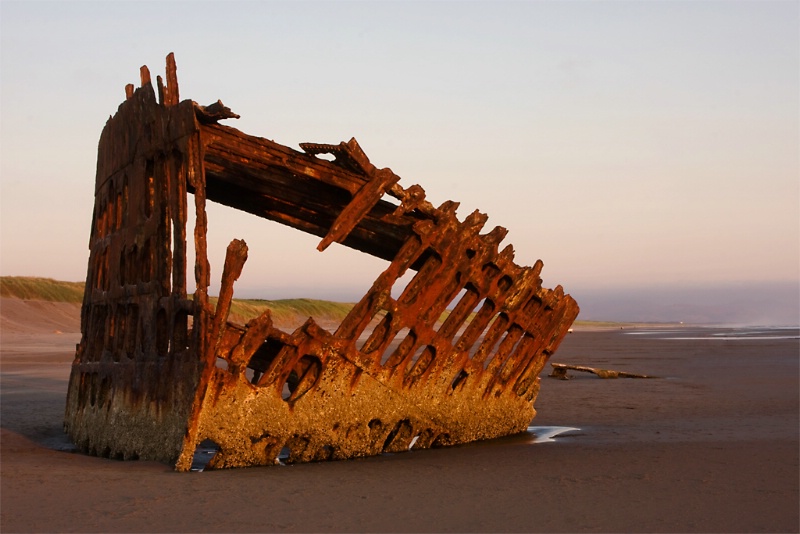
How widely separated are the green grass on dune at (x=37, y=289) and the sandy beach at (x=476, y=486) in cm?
3907

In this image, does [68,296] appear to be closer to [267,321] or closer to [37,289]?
[37,289]

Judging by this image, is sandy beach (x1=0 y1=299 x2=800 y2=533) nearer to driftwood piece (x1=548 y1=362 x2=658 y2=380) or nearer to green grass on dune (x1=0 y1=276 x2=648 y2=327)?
driftwood piece (x1=548 y1=362 x2=658 y2=380)

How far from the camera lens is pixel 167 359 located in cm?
701

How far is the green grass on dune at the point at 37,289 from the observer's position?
46.7 metres

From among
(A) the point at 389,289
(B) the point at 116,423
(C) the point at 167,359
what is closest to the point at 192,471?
(C) the point at 167,359

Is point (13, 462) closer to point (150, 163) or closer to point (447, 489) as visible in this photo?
point (150, 163)

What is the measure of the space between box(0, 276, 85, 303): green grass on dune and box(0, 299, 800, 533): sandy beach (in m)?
39.1

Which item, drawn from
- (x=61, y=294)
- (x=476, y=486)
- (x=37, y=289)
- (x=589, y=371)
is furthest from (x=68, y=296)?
(x=476, y=486)

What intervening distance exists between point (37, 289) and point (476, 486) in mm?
47114

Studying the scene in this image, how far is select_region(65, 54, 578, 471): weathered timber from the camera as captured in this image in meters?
6.78

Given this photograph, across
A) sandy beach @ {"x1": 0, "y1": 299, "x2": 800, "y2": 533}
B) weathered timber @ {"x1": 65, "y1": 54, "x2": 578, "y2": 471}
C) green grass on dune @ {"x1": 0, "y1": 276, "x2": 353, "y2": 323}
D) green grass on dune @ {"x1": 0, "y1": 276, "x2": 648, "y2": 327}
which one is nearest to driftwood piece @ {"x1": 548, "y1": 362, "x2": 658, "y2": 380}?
sandy beach @ {"x1": 0, "y1": 299, "x2": 800, "y2": 533}

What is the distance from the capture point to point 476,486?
20.4ft

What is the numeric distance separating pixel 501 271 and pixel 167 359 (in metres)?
3.55

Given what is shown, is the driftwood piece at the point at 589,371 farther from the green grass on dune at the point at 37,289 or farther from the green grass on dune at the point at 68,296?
the green grass on dune at the point at 37,289
